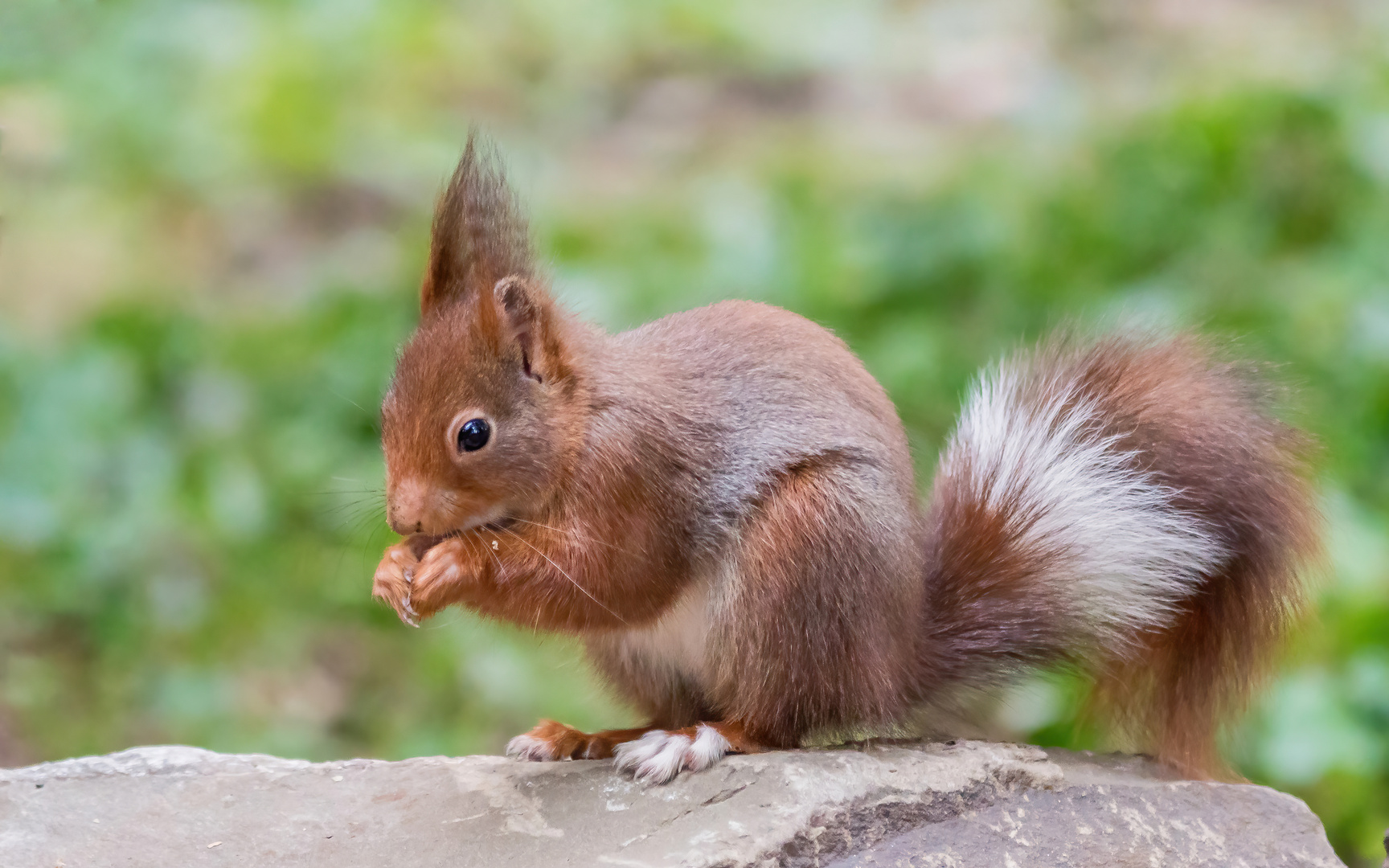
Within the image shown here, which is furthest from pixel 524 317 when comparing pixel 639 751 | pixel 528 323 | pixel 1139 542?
pixel 1139 542

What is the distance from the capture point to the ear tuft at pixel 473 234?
1769mm

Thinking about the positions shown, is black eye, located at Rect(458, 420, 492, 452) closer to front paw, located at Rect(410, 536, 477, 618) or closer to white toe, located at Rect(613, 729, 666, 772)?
front paw, located at Rect(410, 536, 477, 618)

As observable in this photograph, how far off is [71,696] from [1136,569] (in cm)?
213

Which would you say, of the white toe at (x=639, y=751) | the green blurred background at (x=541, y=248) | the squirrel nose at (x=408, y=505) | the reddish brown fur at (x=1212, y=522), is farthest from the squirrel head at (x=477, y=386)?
the reddish brown fur at (x=1212, y=522)

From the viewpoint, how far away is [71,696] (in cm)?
292

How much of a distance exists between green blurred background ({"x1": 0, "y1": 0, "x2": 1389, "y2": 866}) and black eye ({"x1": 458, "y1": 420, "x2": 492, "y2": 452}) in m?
0.28

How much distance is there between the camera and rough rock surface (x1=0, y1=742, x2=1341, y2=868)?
1670 mm

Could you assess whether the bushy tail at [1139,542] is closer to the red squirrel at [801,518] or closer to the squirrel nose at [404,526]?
the red squirrel at [801,518]

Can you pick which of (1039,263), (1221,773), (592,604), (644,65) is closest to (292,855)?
(592,604)

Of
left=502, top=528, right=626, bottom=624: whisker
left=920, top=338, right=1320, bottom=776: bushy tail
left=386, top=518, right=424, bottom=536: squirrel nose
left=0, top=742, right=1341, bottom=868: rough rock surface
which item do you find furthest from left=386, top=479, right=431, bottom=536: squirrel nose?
left=920, top=338, right=1320, bottom=776: bushy tail

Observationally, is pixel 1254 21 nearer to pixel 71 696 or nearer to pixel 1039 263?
pixel 1039 263

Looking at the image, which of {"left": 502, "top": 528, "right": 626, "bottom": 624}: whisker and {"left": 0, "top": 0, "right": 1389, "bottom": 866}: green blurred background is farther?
{"left": 0, "top": 0, "right": 1389, "bottom": 866}: green blurred background

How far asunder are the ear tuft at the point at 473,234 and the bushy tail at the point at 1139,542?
2.28 ft

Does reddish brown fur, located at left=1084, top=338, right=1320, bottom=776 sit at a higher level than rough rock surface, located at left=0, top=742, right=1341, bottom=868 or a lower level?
higher
